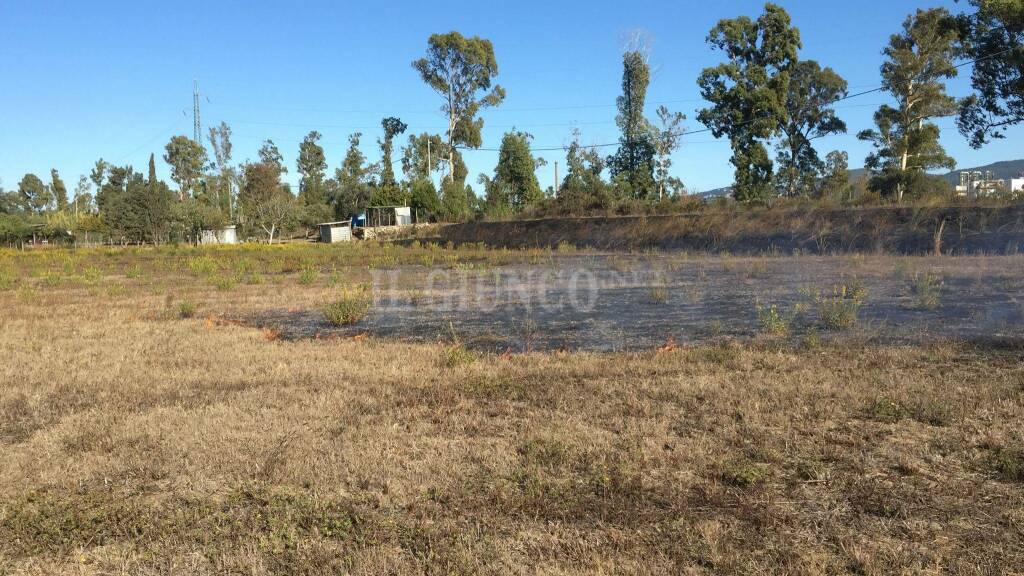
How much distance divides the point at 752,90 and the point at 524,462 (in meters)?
35.2

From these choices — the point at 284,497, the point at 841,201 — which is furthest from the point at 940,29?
the point at 284,497

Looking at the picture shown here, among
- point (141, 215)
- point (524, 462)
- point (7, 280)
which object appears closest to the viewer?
point (524, 462)

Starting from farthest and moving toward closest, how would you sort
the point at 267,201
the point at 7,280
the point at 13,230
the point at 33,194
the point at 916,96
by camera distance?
1. the point at 33,194
2. the point at 267,201
3. the point at 13,230
4. the point at 916,96
5. the point at 7,280

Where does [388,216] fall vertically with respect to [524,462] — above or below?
above

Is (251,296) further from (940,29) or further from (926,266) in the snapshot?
(940,29)

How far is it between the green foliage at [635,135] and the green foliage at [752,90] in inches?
332

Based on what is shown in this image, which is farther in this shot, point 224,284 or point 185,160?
point 185,160

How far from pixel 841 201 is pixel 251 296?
22.7 metres

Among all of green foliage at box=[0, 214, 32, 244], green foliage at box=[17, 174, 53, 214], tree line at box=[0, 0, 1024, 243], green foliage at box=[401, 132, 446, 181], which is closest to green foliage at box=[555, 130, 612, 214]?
tree line at box=[0, 0, 1024, 243]

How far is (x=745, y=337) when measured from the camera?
23.4ft

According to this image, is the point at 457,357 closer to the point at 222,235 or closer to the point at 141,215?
the point at 141,215

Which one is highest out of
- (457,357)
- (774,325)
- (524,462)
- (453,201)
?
(453,201)

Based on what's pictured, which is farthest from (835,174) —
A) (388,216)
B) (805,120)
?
(388,216)

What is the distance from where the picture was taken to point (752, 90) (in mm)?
33969
